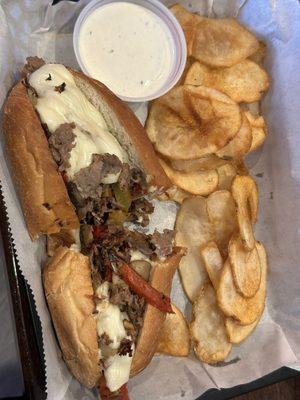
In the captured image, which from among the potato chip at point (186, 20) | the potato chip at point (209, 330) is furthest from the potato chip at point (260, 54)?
the potato chip at point (209, 330)

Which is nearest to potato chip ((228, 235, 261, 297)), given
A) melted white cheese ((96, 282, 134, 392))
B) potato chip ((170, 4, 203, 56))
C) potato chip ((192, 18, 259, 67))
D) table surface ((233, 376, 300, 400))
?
melted white cheese ((96, 282, 134, 392))

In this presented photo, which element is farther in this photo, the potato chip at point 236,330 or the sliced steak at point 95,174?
the potato chip at point 236,330

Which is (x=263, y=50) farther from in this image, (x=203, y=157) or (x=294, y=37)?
(x=203, y=157)

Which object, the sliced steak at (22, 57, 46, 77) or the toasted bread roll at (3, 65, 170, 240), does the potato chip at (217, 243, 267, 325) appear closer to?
the toasted bread roll at (3, 65, 170, 240)

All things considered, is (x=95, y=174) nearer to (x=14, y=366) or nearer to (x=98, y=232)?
(x=98, y=232)

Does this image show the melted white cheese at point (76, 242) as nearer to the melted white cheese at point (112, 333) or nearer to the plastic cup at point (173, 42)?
the melted white cheese at point (112, 333)

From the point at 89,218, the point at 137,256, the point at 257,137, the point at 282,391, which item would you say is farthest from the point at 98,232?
the point at 282,391
